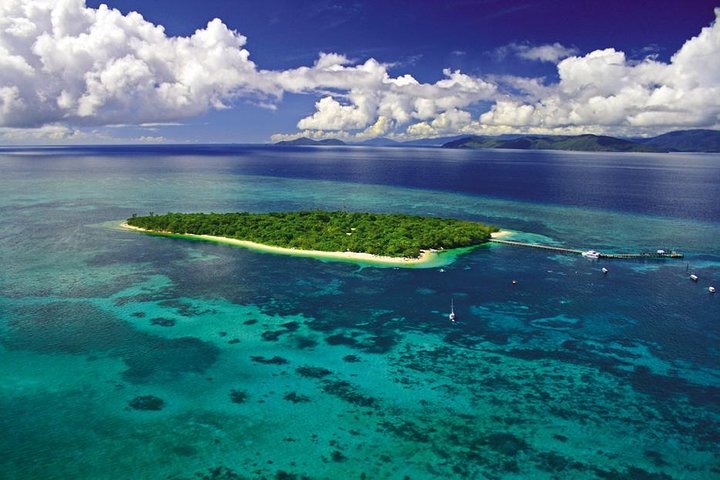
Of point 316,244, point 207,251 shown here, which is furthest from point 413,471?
point 207,251

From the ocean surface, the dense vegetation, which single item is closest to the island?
the dense vegetation

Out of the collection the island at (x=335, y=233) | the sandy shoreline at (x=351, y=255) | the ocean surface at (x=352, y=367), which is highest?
the island at (x=335, y=233)

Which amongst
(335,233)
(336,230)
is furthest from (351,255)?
(336,230)

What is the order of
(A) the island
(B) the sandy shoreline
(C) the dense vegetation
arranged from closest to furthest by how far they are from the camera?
(B) the sandy shoreline
(A) the island
(C) the dense vegetation

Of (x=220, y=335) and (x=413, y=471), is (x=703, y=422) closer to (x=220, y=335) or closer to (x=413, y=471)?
(x=413, y=471)

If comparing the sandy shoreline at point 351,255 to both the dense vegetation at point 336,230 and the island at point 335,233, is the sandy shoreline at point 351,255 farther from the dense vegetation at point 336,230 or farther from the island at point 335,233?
the dense vegetation at point 336,230

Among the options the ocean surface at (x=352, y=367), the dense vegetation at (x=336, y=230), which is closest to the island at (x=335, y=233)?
the dense vegetation at (x=336, y=230)

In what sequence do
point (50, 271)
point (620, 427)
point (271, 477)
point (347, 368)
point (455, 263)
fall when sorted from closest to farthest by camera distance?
point (271, 477), point (620, 427), point (347, 368), point (50, 271), point (455, 263)

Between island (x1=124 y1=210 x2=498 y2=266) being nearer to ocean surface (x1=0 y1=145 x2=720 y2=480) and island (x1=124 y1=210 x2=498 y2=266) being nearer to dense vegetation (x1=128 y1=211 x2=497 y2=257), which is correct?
dense vegetation (x1=128 y1=211 x2=497 y2=257)
